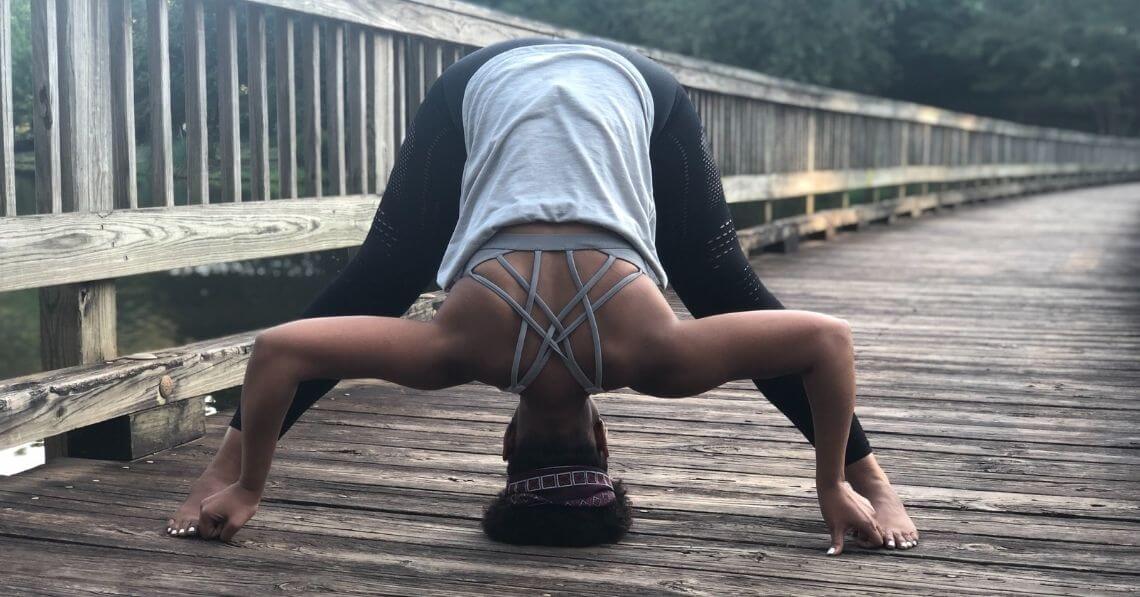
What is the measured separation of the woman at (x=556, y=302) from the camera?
213 cm

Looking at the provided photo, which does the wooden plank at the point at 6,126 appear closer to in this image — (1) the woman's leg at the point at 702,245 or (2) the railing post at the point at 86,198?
(2) the railing post at the point at 86,198

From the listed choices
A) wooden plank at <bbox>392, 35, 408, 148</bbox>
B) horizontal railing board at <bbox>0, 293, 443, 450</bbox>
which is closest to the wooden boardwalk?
horizontal railing board at <bbox>0, 293, 443, 450</bbox>

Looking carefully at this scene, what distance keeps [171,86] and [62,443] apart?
1062mm

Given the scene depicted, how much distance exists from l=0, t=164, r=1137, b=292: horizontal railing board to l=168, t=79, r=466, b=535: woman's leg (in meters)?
0.66

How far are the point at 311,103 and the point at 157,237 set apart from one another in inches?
41.7

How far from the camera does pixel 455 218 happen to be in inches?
97.6

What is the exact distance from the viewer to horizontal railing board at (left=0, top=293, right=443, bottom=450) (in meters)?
2.65

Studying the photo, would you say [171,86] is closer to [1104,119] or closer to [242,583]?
[242,583]

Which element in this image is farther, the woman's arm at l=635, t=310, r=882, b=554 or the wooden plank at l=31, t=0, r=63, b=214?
the wooden plank at l=31, t=0, r=63, b=214

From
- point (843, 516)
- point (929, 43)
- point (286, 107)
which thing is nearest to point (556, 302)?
point (843, 516)

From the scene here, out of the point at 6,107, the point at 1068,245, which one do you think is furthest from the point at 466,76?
the point at 1068,245

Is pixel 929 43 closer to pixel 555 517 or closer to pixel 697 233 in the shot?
pixel 697 233

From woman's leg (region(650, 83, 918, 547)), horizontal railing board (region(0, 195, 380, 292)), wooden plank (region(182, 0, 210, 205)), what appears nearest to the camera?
woman's leg (region(650, 83, 918, 547))

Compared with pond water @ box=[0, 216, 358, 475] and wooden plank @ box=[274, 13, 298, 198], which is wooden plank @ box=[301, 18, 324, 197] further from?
pond water @ box=[0, 216, 358, 475]
